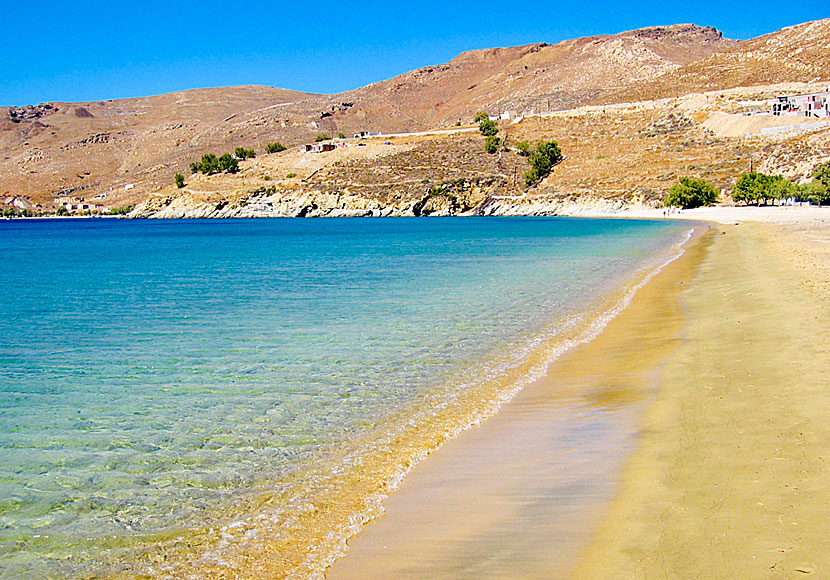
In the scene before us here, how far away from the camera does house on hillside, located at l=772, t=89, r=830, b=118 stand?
8225cm

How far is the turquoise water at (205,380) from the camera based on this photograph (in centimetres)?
541

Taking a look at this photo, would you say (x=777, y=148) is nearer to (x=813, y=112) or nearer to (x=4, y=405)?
(x=813, y=112)

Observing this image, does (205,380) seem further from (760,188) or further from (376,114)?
(376,114)

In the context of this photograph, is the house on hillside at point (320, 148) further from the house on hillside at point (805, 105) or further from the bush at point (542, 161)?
the house on hillside at point (805, 105)

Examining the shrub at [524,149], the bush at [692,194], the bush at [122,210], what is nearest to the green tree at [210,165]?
the bush at [122,210]

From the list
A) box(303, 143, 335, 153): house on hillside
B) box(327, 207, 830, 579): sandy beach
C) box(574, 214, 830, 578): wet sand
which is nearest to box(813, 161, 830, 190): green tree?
box(574, 214, 830, 578): wet sand

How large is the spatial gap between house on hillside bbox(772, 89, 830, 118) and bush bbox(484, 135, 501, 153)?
120 ft

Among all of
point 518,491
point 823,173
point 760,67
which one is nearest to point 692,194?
point 823,173

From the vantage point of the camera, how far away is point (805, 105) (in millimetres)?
86000

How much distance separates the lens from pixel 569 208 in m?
85.6

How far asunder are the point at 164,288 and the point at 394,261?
38.0 ft

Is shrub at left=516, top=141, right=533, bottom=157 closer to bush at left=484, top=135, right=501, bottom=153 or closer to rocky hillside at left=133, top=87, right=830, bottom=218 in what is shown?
rocky hillside at left=133, top=87, right=830, bottom=218

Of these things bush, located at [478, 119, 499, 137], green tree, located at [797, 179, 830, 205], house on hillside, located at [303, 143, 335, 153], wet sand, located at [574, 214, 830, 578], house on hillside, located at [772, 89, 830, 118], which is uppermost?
house on hillside, located at [303, 143, 335, 153]

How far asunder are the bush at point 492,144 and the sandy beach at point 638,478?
315ft
